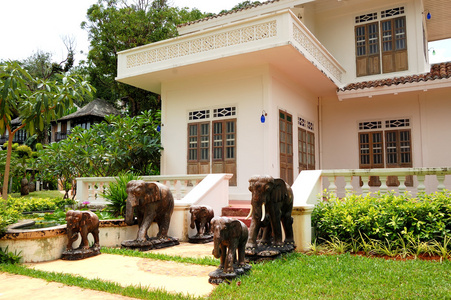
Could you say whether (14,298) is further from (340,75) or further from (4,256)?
(340,75)

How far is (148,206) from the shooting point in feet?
21.4

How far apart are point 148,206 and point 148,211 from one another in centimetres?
9

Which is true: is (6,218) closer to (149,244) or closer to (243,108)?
(149,244)

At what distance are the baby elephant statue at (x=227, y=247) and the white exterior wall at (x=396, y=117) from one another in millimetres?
9341

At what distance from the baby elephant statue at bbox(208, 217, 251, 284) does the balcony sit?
5.97 metres

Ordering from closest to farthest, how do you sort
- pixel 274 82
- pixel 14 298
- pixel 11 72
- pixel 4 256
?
pixel 14 298, pixel 4 256, pixel 11 72, pixel 274 82

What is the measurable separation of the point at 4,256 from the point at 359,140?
11.0 m

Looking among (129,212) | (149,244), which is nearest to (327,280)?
(149,244)

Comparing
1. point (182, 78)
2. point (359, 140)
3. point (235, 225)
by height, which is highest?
point (182, 78)

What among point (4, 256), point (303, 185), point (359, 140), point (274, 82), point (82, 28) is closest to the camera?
point (4, 256)

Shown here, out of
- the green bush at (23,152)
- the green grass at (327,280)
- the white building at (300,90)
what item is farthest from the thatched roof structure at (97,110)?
the green grass at (327,280)

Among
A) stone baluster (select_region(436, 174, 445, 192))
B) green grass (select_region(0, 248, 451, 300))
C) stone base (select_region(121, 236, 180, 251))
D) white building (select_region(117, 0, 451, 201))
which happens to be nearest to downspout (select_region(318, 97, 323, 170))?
white building (select_region(117, 0, 451, 201))

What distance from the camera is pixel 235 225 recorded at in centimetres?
441

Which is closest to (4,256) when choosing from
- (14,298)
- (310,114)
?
(14,298)
